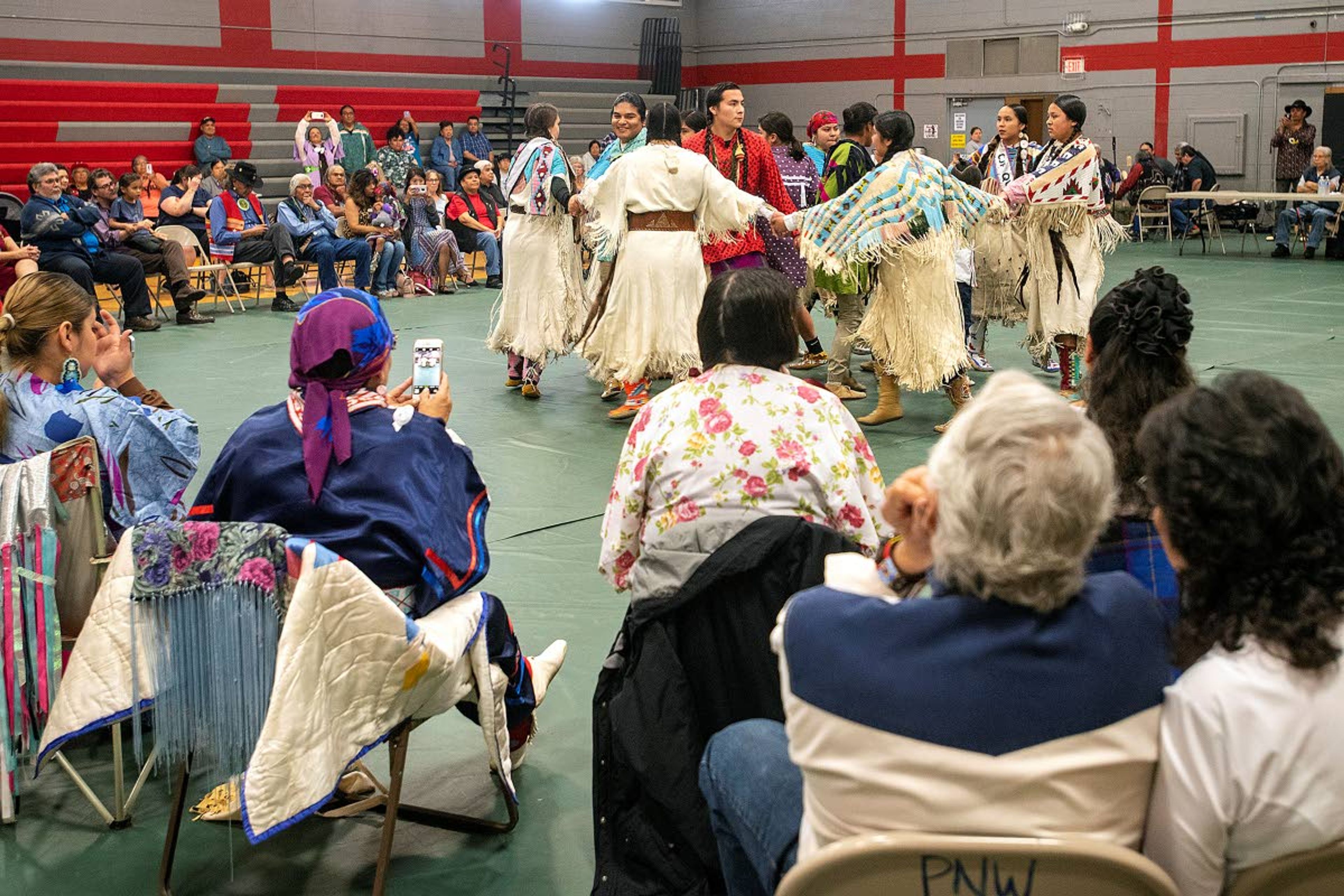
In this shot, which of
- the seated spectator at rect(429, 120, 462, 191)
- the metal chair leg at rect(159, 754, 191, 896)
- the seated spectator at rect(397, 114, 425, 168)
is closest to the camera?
the metal chair leg at rect(159, 754, 191, 896)

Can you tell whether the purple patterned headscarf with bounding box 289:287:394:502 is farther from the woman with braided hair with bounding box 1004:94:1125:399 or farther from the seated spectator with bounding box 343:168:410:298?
the seated spectator with bounding box 343:168:410:298

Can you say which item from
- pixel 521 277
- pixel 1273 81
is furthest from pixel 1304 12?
pixel 521 277

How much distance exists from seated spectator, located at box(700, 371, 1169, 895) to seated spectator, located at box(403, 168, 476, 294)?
1036 centimetres

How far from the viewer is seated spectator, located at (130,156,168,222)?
11.1 m

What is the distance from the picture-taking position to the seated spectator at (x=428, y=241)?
452 inches

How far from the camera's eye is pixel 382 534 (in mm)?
2266

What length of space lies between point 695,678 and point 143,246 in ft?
29.0

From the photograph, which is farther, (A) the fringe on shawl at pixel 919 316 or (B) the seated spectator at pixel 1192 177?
(B) the seated spectator at pixel 1192 177

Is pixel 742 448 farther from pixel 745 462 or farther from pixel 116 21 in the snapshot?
pixel 116 21

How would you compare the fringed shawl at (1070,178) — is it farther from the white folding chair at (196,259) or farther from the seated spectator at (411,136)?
the seated spectator at (411,136)

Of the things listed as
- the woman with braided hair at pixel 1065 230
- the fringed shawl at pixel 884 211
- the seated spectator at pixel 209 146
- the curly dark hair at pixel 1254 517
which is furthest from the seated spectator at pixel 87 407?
the seated spectator at pixel 209 146

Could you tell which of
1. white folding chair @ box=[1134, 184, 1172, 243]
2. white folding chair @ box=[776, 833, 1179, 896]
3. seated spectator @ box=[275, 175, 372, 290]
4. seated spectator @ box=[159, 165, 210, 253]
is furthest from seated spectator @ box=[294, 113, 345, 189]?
white folding chair @ box=[776, 833, 1179, 896]

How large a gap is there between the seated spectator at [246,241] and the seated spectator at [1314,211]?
9304 millimetres

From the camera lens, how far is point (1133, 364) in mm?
2219
